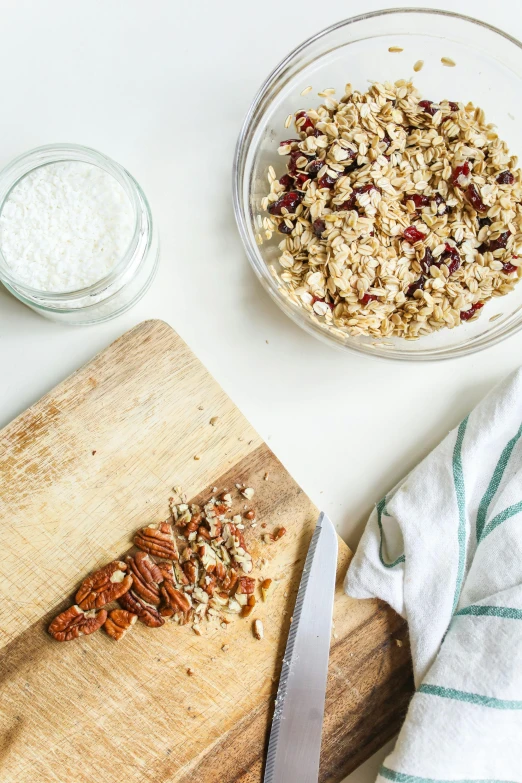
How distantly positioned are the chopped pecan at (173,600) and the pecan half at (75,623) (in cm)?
11

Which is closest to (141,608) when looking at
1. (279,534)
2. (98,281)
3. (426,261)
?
(279,534)

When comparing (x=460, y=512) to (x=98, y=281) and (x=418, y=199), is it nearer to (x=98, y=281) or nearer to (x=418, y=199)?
(x=418, y=199)

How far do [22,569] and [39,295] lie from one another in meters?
0.49

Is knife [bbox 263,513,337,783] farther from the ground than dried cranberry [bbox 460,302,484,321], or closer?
closer

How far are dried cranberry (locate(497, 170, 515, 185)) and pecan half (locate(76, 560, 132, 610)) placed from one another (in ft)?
3.05

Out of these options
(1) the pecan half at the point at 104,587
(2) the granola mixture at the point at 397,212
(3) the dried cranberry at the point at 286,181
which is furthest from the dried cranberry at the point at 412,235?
(1) the pecan half at the point at 104,587

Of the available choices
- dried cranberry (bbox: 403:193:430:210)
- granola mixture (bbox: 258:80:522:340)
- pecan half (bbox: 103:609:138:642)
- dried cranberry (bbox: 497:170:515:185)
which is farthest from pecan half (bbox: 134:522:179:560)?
dried cranberry (bbox: 497:170:515:185)

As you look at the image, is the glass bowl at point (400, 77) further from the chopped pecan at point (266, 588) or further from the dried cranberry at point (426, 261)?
the chopped pecan at point (266, 588)

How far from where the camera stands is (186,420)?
120cm

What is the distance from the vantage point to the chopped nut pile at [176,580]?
3.72ft

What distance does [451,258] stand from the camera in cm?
111

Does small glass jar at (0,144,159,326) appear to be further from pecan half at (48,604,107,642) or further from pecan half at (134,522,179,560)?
pecan half at (48,604,107,642)

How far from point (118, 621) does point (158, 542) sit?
5.9 inches

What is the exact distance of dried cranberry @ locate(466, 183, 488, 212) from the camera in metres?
1.10
